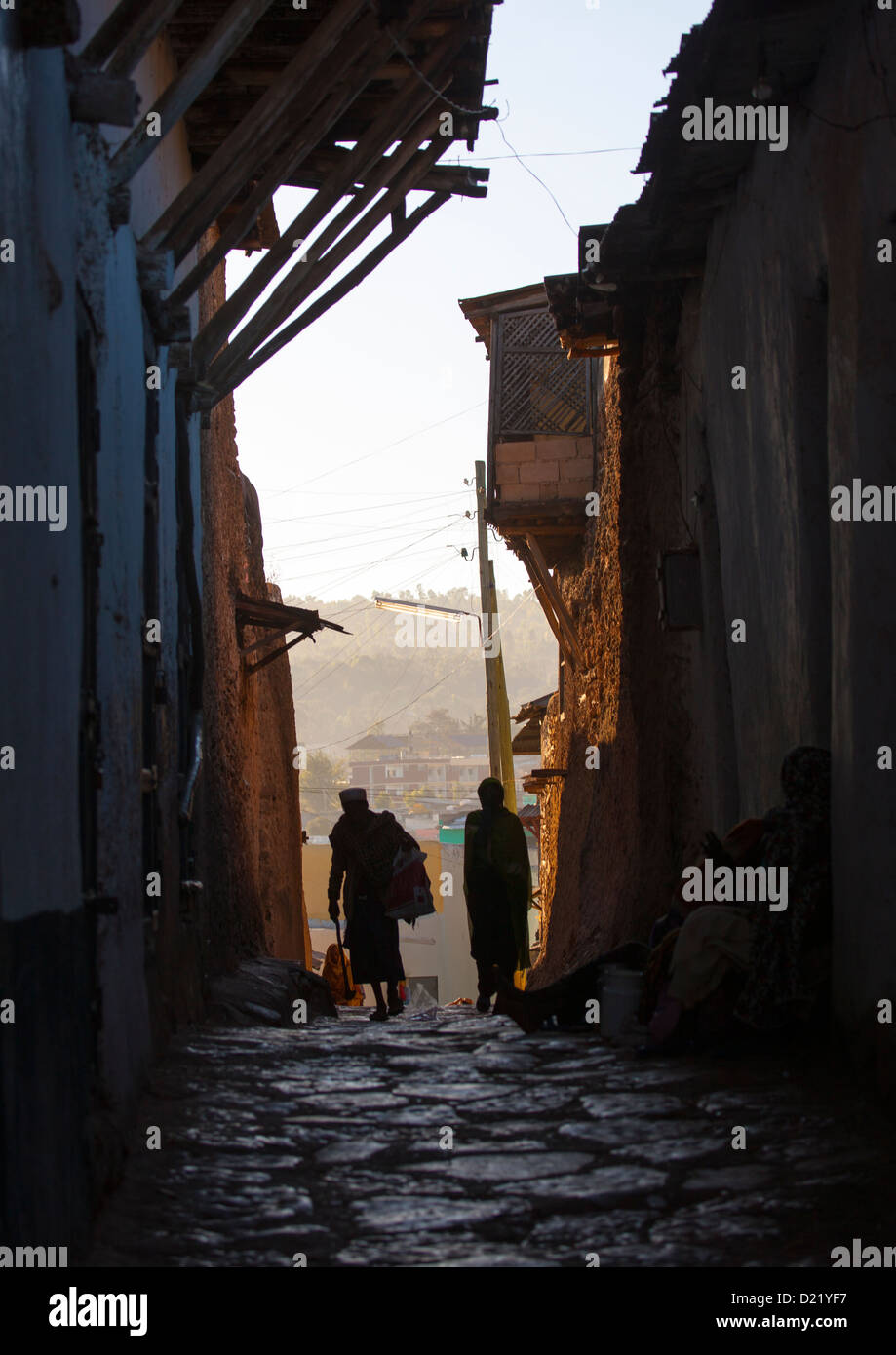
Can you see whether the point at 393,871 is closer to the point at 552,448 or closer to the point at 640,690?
the point at 640,690

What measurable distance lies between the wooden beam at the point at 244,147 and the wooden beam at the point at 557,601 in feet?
31.3

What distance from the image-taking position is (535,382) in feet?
52.2

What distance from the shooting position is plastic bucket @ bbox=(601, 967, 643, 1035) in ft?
21.6

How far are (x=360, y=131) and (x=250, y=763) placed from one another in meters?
5.56

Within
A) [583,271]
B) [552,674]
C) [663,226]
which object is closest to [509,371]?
[583,271]

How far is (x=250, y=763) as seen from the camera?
12.5 metres

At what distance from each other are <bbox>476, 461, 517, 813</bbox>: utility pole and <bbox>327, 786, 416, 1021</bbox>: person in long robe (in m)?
11.7

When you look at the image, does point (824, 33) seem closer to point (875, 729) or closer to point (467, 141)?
point (875, 729)

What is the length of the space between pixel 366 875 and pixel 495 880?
907 millimetres
